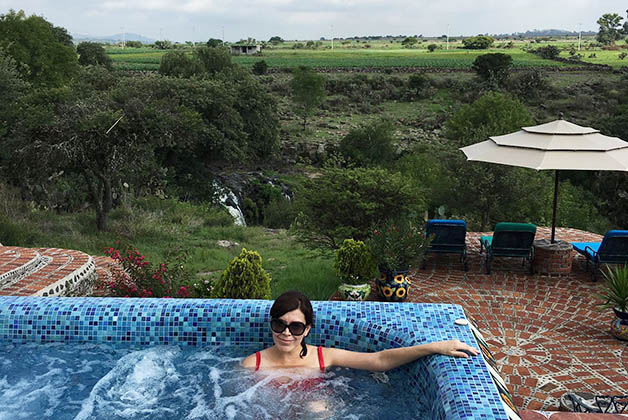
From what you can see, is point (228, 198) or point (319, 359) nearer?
point (319, 359)

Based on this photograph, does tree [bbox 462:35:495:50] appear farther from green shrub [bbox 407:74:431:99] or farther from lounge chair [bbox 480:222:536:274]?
lounge chair [bbox 480:222:536:274]

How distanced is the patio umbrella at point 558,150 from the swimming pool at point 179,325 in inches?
119

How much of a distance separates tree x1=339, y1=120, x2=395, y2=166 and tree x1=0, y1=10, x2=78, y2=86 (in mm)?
17396

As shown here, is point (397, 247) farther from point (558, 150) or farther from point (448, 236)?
point (558, 150)

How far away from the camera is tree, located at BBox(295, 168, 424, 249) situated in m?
8.15

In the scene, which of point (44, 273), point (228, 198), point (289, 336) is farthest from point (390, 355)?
point (228, 198)

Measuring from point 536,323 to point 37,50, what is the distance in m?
30.2

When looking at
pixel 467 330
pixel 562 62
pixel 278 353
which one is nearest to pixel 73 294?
→ pixel 278 353

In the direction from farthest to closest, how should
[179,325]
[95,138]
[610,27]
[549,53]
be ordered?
[610,27] → [549,53] → [95,138] → [179,325]

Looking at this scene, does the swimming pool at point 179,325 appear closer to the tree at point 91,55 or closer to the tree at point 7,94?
the tree at point 7,94

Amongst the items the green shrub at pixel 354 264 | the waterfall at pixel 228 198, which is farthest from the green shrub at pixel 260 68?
the green shrub at pixel 354 264

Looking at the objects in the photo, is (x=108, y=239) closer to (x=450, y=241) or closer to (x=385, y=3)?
(x=450, y=241)

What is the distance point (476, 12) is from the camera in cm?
7150

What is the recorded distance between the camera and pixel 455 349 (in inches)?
163
